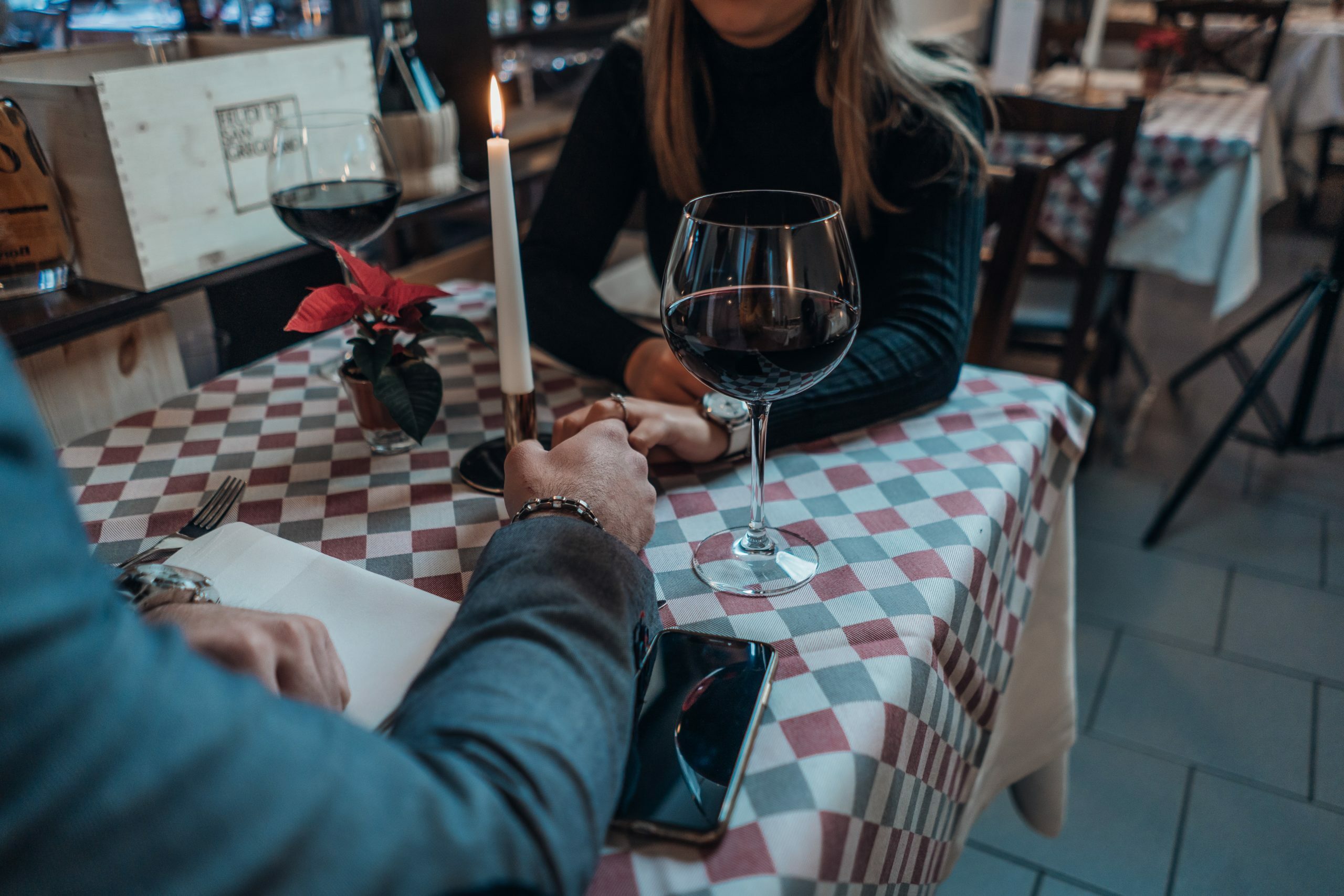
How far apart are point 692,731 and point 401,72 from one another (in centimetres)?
118

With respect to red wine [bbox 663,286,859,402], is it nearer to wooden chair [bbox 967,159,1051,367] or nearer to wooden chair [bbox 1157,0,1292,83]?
wooden chair [bbox 967,159,1051,367]

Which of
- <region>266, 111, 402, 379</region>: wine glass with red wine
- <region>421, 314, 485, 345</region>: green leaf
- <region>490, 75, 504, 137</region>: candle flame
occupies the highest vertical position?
<region>490, 75, 504, 137</region>: candle flame

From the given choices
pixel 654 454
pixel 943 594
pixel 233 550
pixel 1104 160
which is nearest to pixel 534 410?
pixel 654 454

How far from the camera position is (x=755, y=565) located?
0.60 m

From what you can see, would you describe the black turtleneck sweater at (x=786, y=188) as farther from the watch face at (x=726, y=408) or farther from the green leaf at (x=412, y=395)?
the green leaf at (x=412, y=395)

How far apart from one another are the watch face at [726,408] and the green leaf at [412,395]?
0.23m

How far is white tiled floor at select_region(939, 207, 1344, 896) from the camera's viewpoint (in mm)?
1199

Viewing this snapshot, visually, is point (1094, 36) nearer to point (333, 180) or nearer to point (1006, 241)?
point (1006, 241)

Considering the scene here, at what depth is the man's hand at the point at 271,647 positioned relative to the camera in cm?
42

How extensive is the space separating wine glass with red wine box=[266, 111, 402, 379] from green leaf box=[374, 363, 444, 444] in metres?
0.17

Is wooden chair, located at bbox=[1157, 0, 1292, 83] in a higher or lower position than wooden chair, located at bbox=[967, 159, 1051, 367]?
higher

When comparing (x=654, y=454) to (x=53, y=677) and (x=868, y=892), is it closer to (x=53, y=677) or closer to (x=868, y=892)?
(x=868, y=892)

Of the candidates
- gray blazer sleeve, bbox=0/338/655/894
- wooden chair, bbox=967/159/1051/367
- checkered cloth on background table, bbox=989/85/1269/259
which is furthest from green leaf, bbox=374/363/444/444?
checkered cloth on background table, bbox=989/85/1269/259

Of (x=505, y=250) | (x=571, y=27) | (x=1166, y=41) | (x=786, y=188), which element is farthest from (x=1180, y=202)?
(x=505, y=250)
